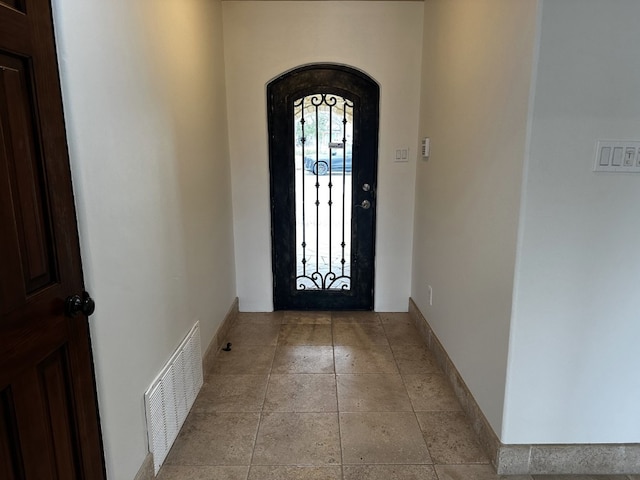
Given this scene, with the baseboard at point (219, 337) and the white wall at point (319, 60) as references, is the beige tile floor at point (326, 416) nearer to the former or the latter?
the baseboard at point (219, 337)

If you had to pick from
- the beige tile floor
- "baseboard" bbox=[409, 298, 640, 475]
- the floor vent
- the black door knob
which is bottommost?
the beige tile floor

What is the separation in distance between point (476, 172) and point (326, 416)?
1488 mm

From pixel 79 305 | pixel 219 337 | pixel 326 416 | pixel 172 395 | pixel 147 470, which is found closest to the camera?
pixel 79 305

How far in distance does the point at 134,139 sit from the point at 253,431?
150 centimetres

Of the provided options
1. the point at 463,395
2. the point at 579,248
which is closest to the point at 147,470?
the point at 463,395

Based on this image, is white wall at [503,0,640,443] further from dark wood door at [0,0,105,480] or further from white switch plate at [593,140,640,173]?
dark wood door at [0,0,105,480]

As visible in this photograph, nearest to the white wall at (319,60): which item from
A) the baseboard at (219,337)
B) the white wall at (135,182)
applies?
the baseboard at (219,337)

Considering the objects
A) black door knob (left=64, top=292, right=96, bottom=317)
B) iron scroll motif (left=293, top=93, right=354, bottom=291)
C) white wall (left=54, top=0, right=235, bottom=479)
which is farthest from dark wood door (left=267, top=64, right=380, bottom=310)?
black door knob (left=64, top=292, right=96, bottom=317)

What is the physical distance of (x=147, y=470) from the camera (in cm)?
176

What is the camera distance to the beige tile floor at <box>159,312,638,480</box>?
191cm

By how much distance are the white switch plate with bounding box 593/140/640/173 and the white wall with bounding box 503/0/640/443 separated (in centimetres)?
3

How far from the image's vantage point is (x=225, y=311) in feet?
10.7

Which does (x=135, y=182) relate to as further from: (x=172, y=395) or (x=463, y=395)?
(x=463, y=395)

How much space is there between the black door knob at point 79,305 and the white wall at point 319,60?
2.25m
